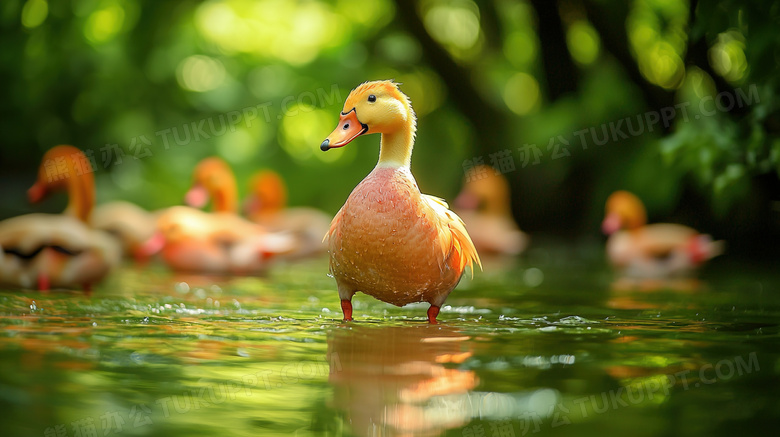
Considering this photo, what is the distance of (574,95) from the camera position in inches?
454

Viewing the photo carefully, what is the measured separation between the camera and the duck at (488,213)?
11.1m

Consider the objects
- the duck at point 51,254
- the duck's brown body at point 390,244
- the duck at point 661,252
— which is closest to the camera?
the duck's brown body at point 390,244

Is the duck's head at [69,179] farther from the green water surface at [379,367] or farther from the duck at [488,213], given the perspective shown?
the duck at [488,213]

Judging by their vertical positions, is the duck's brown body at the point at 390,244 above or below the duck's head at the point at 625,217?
below

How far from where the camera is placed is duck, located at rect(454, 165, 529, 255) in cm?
1112

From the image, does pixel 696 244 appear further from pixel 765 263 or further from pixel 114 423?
pixel 114 423

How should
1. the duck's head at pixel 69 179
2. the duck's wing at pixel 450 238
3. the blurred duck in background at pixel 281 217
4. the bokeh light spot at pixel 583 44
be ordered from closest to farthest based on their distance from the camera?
the duck's wing at pixel 450 238 < the duck's head at pixel 69 179 < the blurred duck in background at pixel 281 217 < the bokeh light spot at pixel 583 44

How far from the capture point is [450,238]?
4.91 metres

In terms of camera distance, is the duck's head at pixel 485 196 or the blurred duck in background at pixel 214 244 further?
the duck's head at pixel 485 196

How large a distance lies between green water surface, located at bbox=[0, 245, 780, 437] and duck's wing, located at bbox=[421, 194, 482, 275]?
337mm

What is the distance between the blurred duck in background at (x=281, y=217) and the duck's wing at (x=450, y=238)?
395 centimetres

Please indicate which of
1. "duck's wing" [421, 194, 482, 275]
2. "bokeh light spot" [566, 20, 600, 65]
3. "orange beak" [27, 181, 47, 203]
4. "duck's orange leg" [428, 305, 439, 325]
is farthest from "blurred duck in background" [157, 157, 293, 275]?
"bokeh light spot" [566, 20, 600, 65]

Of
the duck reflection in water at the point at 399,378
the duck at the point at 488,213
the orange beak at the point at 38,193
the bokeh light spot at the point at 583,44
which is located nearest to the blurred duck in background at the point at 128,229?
the orange beak at the point at 38,193

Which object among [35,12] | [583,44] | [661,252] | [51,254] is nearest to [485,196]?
[583,44]
